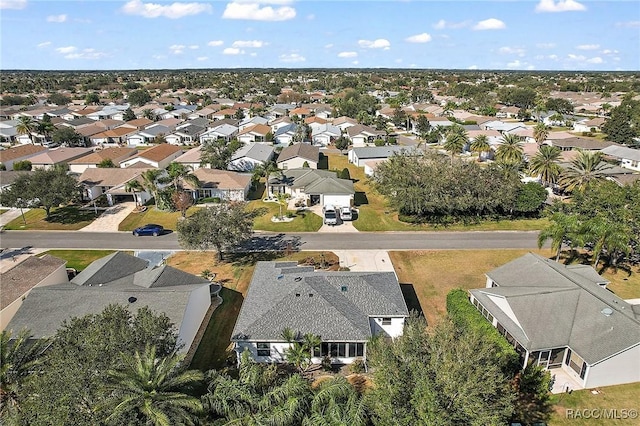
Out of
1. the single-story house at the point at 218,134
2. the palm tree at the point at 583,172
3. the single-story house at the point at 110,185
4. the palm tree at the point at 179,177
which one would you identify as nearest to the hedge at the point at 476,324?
the palm tree at the point at 583,172

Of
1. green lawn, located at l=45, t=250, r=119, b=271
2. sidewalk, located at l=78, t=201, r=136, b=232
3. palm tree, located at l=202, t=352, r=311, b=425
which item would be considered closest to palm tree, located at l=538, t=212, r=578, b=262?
palm tree, located at l=202, t=352, r=311, b=425

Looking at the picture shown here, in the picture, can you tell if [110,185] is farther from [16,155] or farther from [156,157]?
[16,155]

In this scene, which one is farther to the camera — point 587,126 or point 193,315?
point 587,126

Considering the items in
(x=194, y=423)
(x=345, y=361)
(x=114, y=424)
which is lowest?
(x=345, y=361)

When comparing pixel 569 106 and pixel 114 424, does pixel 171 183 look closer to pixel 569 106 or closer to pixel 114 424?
pixel 114 424

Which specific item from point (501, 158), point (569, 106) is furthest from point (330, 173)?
point (569, 106)

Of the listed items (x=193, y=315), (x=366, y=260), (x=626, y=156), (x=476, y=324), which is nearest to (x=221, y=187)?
(x=366, y=260)
